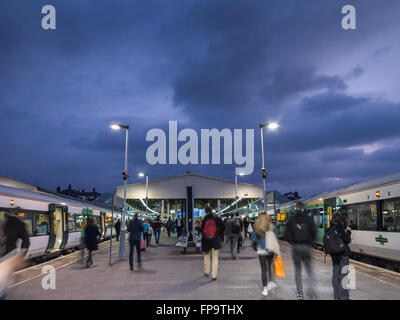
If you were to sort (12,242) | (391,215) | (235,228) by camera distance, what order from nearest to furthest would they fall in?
(12,242)
(391,215)
(235,228)

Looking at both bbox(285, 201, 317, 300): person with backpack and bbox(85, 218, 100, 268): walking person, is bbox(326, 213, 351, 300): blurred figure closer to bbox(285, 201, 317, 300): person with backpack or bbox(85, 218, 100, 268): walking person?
bbox(285, 201, 317, 300): person with backpack

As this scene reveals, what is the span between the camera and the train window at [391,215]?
1242 centimetres

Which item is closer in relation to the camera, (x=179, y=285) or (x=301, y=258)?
(x=301, y=258)

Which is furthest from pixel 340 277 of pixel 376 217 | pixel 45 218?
pixel 45 218

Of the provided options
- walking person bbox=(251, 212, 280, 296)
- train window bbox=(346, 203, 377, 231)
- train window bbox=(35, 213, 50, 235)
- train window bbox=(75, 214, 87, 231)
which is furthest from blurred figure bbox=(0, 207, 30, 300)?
train window bbox=(75, 214, 87, 231)

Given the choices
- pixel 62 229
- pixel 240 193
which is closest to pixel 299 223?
pixel 62 229

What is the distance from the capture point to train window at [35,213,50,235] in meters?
16.6

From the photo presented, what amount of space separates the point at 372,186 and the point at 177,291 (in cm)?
964

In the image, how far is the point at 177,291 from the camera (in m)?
8.50

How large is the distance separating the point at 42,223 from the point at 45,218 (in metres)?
0.51

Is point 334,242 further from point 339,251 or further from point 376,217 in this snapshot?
point 376,217

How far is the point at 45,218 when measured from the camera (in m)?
17.8

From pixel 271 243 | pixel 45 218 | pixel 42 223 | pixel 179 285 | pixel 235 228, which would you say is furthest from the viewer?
pixel 45 218
